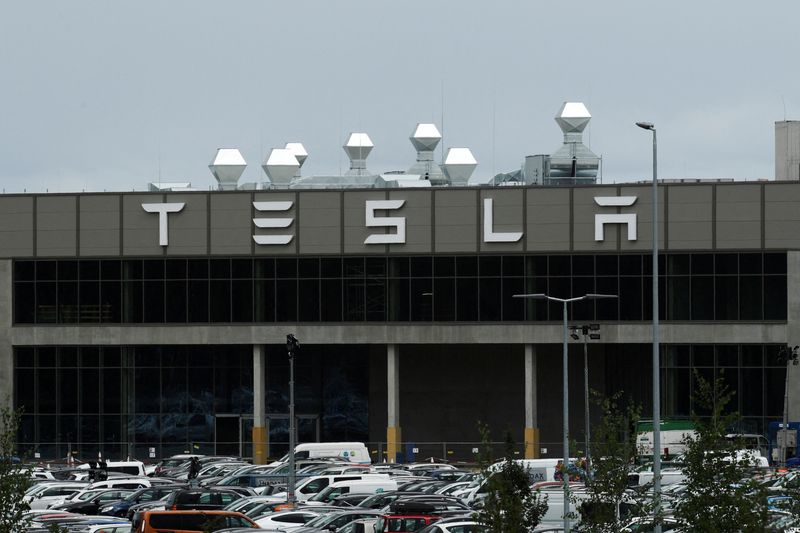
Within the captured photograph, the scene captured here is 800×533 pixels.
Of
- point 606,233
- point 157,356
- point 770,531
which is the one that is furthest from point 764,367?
point 770,531

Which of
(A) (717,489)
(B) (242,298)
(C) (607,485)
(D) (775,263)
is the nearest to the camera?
(A) (717,489)

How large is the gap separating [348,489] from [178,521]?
1701 cm

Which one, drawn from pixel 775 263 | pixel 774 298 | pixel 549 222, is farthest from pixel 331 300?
pixel 775 263

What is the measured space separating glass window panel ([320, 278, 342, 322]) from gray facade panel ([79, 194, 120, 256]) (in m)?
13.0

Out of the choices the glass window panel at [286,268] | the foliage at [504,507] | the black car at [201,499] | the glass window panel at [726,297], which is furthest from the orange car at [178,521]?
the glass window panel at [726,297]

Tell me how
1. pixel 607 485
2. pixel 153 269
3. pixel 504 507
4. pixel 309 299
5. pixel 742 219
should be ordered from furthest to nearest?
pixel 153 269 → pixel 309 299 → pixel 742 219 → pixel 607 485 → pixel 504 507

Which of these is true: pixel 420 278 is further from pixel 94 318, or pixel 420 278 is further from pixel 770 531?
pixel 770 531

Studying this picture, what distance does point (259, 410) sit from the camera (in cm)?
10281

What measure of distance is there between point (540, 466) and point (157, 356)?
36.9m

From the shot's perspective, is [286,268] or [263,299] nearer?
[286,268]

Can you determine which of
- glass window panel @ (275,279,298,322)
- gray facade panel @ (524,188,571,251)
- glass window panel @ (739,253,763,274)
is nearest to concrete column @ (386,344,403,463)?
glass window panel @ (275,279,298,322)

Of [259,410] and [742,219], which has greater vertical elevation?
[742,219]

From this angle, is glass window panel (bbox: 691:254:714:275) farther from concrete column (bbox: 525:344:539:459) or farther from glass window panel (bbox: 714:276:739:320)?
concrete column (bbox: 525:344:539:459)

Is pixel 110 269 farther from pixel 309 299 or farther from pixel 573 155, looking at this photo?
pixel 573 155
